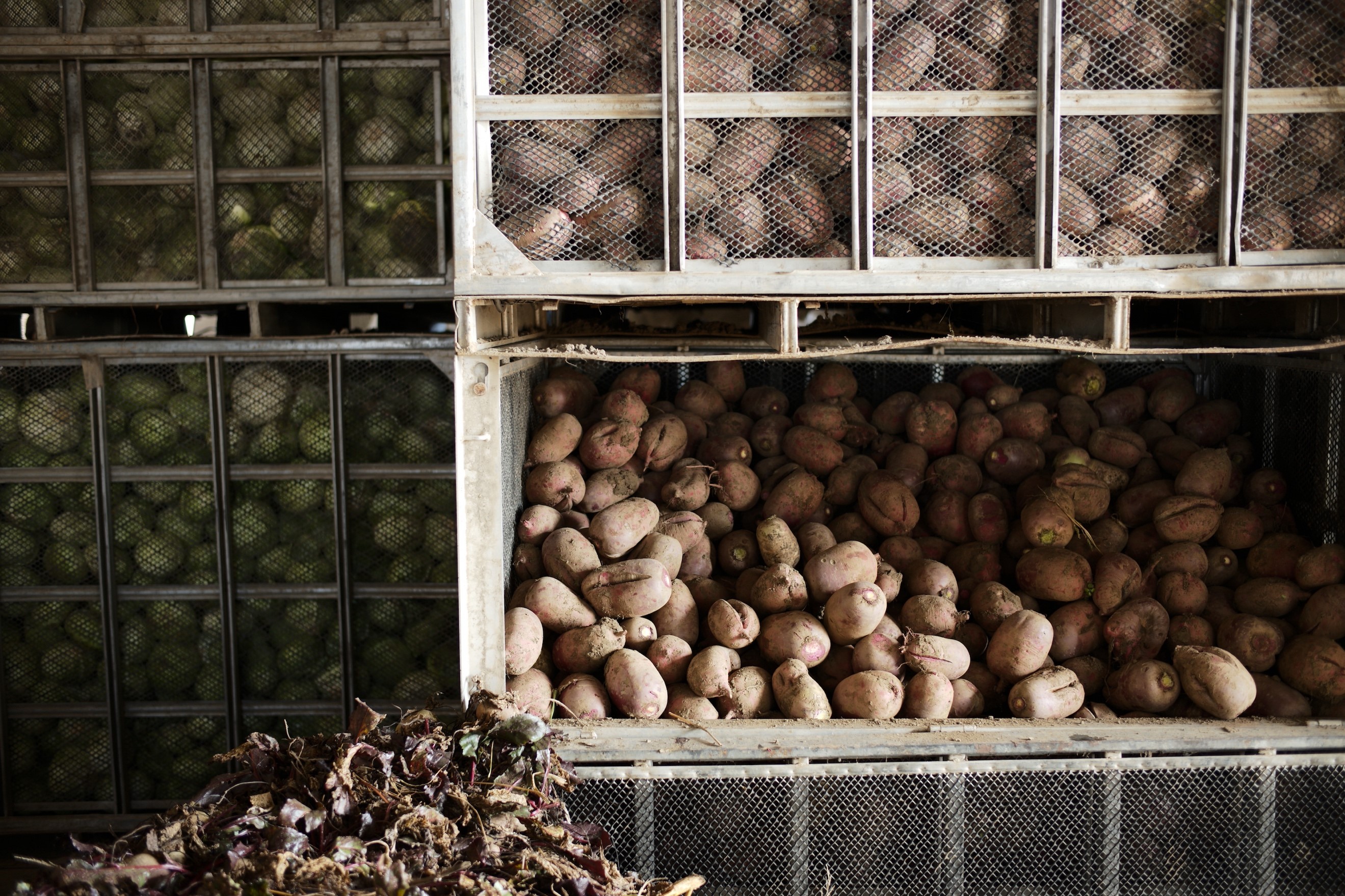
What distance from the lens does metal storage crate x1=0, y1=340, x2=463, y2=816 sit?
4129 millimetres

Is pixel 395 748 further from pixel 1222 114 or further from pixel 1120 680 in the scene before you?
pixel 1222 114

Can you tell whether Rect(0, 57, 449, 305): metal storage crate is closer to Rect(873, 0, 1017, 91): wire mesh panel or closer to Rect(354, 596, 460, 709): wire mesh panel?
Rect(354, 596, 460, 709): wire mesh panel

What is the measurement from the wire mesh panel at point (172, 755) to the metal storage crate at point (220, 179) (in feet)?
6.11

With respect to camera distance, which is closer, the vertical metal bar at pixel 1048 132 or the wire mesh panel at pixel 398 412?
the vertical metal bar at pixel 1048 132

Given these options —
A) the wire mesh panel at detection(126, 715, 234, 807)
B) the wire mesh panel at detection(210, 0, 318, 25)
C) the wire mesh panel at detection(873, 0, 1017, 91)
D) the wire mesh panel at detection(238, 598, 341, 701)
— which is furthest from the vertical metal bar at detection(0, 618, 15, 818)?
the wire mesh panel at detection(873, 0, 1017, 91)

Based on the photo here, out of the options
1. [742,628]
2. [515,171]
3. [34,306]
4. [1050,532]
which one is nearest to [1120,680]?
[1050,532]

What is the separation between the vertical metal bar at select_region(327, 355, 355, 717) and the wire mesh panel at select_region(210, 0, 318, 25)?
1.42m

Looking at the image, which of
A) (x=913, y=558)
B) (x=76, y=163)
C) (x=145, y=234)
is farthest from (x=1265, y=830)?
(x=76, y=163)

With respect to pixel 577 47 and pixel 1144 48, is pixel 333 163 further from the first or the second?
pixel 1144 48

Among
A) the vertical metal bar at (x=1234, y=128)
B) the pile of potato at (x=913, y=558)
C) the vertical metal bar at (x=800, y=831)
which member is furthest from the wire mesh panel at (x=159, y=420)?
the vertical metal bar at (x=1234, y=128)

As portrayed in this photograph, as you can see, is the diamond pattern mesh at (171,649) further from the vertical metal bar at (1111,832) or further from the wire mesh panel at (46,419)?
the vertical metal bar at (1111,832)

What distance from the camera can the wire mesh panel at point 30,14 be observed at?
4.00 m

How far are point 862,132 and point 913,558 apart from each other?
1598mm

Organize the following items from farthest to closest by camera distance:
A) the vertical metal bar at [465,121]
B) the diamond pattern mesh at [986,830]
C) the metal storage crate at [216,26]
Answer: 1. the metal storage crate at [216,26]
2. the diamond pattern mesh at [986,830]
3. the vertical metal bar at [465,121]
